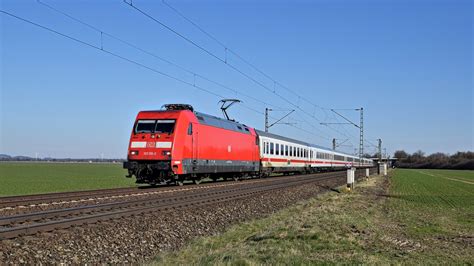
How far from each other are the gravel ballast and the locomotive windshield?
8.25m

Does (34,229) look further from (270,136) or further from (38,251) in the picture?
(270,136)

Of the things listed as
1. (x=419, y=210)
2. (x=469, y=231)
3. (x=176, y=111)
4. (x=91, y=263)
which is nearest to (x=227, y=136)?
(x=176, y=111)

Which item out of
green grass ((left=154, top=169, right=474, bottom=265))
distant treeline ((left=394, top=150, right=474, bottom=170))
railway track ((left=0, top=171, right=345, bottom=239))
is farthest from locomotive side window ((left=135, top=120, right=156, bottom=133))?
distant treeline ((left=394, top=150, right=474, bottom=170))

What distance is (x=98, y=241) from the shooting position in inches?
438

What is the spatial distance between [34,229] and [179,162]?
14.7 meters

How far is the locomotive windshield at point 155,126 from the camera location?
25.8 meters

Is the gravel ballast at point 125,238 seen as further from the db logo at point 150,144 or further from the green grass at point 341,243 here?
the db logo at point 150,144

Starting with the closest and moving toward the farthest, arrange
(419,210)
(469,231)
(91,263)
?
(91,263) → (469,231) → (419,210)

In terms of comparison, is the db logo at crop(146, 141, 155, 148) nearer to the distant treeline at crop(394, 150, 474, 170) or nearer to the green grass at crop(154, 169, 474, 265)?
the green grass at crop(154, 169, 474, 265)

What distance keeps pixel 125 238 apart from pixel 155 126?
1467cm

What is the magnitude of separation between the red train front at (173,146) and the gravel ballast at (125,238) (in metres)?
7.37

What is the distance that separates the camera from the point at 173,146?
25.2 m

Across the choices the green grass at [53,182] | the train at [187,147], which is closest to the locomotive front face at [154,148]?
the train at [187,147]

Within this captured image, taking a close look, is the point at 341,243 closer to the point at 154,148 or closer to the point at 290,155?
the point at 154,148
